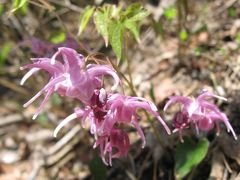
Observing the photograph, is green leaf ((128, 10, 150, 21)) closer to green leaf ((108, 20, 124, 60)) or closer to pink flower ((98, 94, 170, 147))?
green leaf ((108, 20, 124, 60))

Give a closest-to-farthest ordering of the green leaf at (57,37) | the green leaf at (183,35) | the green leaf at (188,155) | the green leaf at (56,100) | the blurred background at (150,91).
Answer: the green leaf at (188,155), the blurred background at (150,91), the green leaf at (57,37), the green leaf at (183,35), the green leaf at (56,100)

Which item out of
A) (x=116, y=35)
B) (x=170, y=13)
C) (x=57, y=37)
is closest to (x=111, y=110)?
(x=116, y=35)

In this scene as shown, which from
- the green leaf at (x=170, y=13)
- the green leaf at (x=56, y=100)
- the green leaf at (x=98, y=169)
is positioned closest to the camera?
the green leaf at (x=98, y=169)

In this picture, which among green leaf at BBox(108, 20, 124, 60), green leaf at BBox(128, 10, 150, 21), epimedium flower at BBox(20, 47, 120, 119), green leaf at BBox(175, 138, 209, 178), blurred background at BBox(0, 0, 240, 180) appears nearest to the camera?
epimedium flower at BBox(20, 47, 120, 119)

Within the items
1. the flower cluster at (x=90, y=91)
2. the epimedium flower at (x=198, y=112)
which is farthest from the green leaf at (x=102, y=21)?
the epimedium flower at (x=198, y=112)

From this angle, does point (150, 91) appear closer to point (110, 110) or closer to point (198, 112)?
point (198, 112)

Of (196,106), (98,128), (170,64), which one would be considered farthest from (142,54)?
(98,128)

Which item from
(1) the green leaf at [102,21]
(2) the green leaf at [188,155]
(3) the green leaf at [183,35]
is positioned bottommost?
(2) the green leaf at [188,155]

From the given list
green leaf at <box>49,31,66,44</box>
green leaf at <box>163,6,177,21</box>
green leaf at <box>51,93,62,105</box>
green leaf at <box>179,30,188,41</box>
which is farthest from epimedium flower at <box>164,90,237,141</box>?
green leaf at <box>51,93,62,105</box>

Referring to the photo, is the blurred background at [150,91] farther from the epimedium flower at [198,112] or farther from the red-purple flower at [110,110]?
the red-purple flower at [110,110]

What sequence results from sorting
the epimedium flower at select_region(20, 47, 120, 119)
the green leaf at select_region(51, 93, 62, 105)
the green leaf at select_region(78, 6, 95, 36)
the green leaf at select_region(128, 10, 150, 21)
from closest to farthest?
the epimedium flower at select_region(20, 47, 120, 119) → the green leaf at select_region(128, 10, 150, 21) → the green leaf at select_region(78, 6, 95, 36) → the green leaf at select_region(51, 93, 62, 105)
